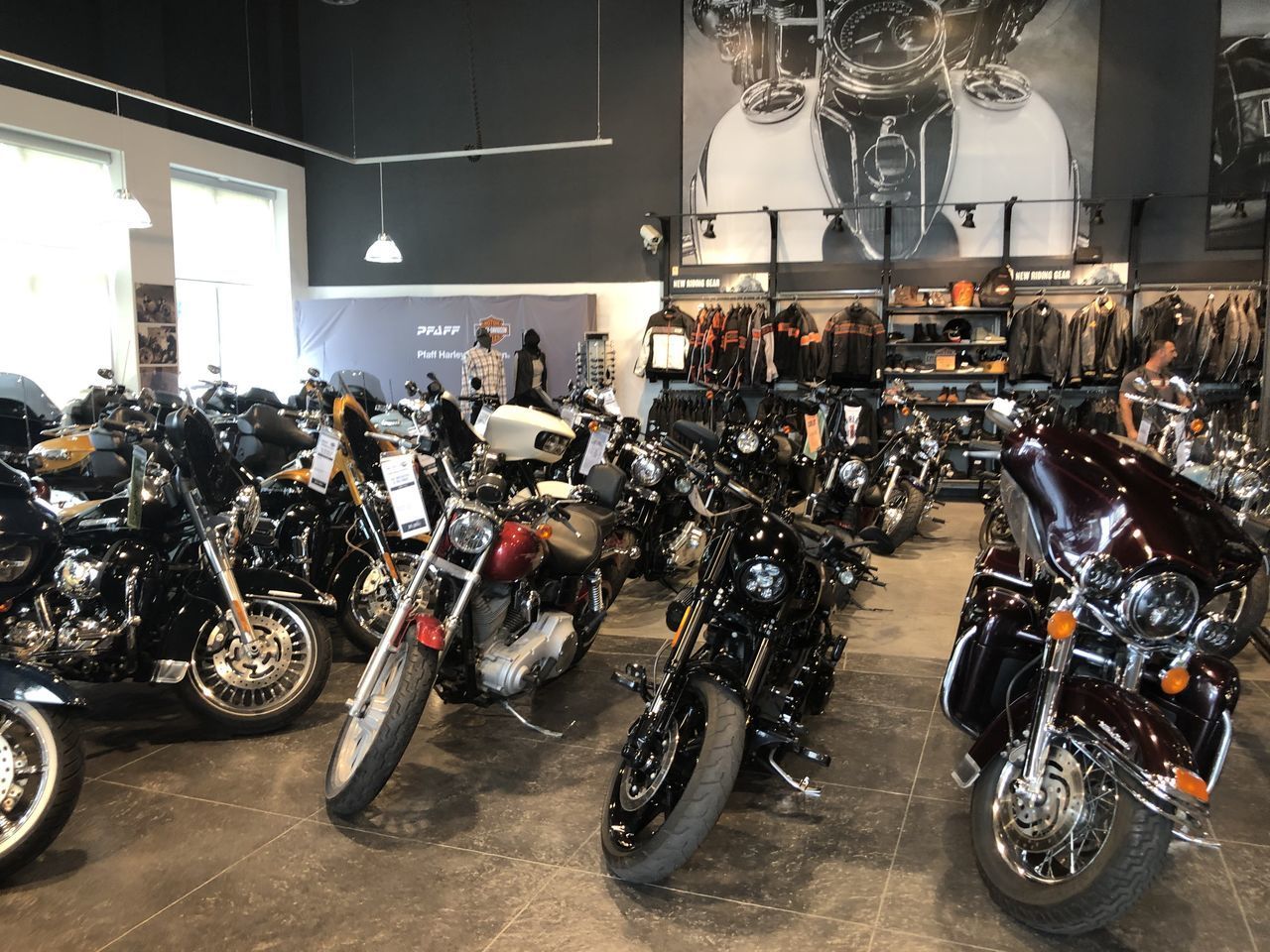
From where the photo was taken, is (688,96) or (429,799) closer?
(429,799)

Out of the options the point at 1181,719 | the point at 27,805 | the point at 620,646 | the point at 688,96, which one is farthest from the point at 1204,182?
the point at 27,805

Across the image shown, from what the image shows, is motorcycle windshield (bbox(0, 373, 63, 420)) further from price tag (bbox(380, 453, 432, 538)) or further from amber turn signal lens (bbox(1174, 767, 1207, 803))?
amber turn signal lens (bbox(1174, 767, 1207, 803))

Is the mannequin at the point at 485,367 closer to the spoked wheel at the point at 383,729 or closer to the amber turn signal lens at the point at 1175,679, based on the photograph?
the spoked wheel at the point at 383,729

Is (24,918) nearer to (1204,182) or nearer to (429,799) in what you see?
(429,799)

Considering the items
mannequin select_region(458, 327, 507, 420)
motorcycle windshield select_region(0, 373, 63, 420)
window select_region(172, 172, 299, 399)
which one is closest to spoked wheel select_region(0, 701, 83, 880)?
motorcycle windshield select_region(0, 373, 63, 420)

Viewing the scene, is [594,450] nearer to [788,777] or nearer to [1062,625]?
[788,777]

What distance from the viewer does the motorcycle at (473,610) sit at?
2.57 meters

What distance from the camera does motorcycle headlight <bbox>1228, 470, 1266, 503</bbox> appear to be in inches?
137

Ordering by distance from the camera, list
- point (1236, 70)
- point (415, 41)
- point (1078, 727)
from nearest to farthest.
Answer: point (1078, 727) → point (1236, 70) → point (415, 41)

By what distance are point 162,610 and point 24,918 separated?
1.12 m

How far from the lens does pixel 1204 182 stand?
8539 millimetres

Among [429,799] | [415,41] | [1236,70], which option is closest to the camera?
[429,799]

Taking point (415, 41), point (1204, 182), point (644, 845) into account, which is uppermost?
point (415, 41)

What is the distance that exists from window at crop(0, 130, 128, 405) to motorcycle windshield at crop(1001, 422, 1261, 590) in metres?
8.68
